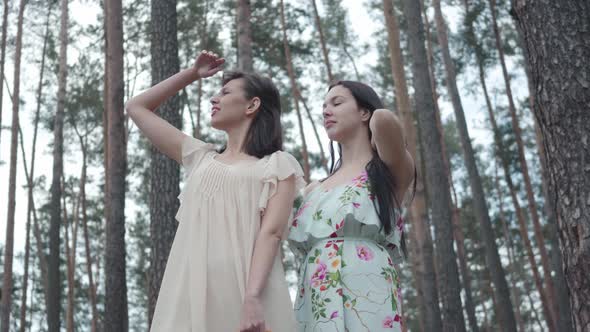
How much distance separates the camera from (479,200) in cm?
1458

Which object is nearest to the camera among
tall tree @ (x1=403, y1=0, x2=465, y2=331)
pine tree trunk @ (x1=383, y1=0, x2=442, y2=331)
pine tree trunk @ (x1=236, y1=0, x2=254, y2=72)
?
pine tree trunk @ (x1=236, y1=0, x2=254, y2=72)

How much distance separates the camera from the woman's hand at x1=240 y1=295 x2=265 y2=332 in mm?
1959

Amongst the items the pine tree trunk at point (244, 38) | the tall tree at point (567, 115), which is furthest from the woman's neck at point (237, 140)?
the pine tree trunk at point (244, 38)

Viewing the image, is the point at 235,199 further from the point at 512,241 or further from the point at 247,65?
the point at 512,241

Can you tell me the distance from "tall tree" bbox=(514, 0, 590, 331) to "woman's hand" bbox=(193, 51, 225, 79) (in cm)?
165

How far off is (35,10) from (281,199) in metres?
17.1

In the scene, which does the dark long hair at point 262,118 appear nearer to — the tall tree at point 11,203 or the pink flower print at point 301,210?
the pink flower print at point 301,210

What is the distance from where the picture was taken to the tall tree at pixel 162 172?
598 centimetres

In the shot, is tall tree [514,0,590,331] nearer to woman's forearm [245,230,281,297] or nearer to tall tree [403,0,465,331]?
woman's forearm [245,230,281,297]

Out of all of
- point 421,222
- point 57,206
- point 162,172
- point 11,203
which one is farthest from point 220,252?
point 11,203

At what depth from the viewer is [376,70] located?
2066cm

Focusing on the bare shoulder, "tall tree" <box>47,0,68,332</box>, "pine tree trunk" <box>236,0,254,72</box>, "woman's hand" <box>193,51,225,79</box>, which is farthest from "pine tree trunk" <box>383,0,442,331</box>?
"tall tree" <box>47,0,68,332</box>

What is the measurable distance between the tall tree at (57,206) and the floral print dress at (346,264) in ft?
39.4

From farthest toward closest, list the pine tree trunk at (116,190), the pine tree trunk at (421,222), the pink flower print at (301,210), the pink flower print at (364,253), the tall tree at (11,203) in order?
the tall tree at (11,203), the pine tree trunk at (421,222), the pine tree trunk at (116,190), the pink flower print at (301,210), the pink flower print at (364,253)
